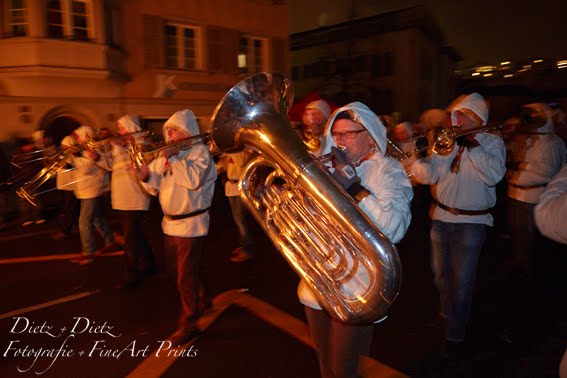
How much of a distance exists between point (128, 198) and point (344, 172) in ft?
10.7

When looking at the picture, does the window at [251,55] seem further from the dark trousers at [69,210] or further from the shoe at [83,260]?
the shoe at [83,260]

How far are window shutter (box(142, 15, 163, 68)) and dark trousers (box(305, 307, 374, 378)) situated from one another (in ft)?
39.4

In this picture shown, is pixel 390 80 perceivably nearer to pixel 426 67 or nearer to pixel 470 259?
pixel 426 67

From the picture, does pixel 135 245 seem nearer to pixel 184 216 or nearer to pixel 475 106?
pixel 184 216

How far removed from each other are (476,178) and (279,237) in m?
1.88

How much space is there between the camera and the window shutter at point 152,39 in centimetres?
1221

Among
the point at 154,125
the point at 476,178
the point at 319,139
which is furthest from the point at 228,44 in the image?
the point at 476,178

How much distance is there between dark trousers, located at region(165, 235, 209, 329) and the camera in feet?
11.1

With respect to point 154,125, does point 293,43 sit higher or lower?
higher

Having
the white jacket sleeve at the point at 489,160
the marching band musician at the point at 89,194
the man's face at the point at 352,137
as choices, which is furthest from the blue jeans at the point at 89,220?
the white jacket sleeve at the point at 489,160

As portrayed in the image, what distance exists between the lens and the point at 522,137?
477cm

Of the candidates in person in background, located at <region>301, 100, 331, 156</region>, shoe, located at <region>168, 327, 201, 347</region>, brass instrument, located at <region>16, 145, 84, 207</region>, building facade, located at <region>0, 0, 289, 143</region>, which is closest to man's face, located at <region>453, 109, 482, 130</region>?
person in background, located at <region>301, 100, 331, 156</region>

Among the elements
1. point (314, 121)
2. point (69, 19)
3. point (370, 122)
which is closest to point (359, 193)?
point (370, 122)

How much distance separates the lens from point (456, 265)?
123 inches
